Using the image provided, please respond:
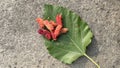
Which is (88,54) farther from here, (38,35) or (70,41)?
(38,35)

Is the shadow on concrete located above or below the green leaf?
below

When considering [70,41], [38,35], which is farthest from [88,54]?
[38,35]

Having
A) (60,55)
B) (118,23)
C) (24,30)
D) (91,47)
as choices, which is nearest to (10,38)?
(24,30)

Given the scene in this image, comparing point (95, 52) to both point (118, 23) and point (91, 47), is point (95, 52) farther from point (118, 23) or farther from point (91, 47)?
point (118, 23)

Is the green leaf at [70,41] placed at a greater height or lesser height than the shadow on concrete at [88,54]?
greater
